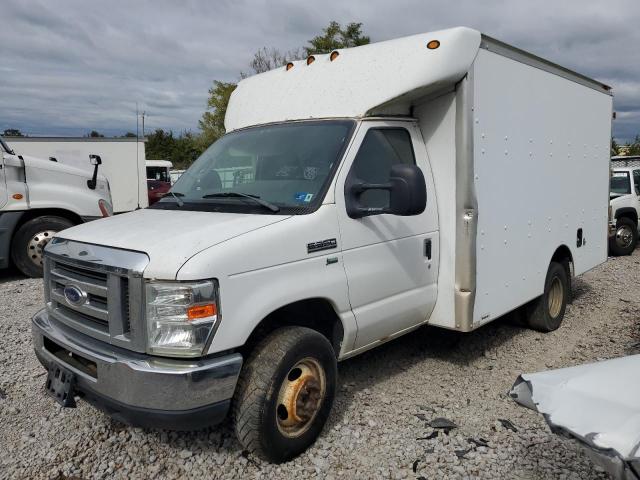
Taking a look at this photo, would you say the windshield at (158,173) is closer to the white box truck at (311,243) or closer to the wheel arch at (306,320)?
the white box truck at (311,243)

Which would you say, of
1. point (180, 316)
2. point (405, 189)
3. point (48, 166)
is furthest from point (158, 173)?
point (180, 316)

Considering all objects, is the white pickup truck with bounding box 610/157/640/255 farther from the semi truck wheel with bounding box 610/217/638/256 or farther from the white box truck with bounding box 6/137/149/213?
the white box truck with bounding box 6/137/149/213

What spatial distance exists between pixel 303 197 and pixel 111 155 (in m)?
12.8

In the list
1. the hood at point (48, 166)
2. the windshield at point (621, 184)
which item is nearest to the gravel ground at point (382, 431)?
the hood at point (48, 166)

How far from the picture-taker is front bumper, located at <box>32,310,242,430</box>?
278 centimetres

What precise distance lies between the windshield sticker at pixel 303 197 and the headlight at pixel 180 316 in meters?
0.91

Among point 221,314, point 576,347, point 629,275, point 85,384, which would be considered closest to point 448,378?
point 576,347

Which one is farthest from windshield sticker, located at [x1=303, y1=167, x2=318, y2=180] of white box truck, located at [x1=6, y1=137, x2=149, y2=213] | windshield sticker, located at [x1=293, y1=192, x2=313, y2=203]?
white box truck, located at [x1=6, y1=137, x2=149, y2=213]

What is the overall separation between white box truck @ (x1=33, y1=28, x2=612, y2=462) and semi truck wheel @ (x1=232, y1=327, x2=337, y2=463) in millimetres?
10

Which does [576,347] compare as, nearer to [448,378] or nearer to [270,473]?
[448,378]

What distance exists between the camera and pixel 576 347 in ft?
18.0

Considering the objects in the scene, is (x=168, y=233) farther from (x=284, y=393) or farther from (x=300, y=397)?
(x=300, y=397)

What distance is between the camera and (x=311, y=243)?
333cm

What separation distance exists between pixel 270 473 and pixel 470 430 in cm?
146
